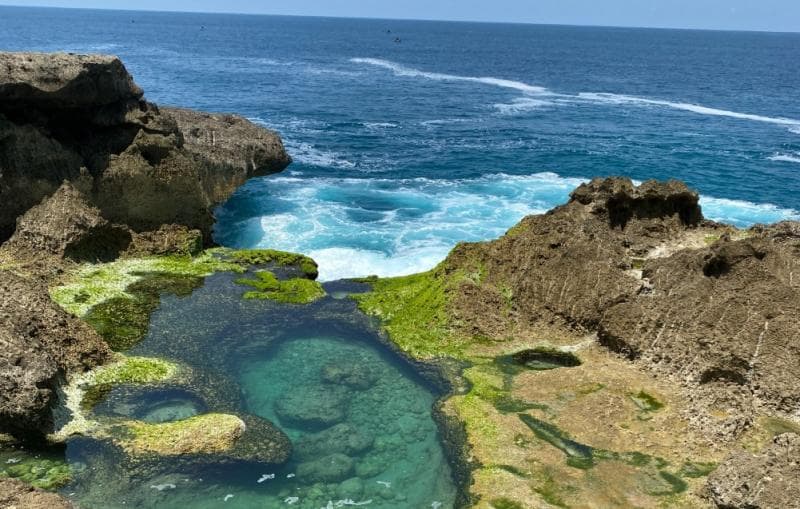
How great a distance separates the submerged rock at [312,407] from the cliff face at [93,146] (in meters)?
19.1

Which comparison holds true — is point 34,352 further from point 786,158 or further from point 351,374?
point 786,158

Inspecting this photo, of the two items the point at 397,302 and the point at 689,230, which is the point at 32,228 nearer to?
the point at 397,302

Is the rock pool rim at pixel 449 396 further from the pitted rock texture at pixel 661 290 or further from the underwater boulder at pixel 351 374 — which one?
the pitted rock texture at pixel 661 290

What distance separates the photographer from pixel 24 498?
18.4 metres

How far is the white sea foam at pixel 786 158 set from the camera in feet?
257

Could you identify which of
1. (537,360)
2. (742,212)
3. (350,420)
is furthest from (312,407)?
(742,212)

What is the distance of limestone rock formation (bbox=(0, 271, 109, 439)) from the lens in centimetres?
2328

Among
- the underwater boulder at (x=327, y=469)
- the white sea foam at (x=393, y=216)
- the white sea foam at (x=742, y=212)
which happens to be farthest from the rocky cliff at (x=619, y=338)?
the white sea foam at (x=742, y=212)

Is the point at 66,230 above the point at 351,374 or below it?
above

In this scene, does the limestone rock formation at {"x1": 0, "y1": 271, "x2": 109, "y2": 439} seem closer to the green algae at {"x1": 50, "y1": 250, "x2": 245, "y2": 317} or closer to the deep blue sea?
the green algae at {"x1": 50, "y1": 250, "x2": 245, "y2": 317}

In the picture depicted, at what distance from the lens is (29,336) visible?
26609mm

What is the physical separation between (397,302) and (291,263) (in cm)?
855

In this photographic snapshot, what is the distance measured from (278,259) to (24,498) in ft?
80.2

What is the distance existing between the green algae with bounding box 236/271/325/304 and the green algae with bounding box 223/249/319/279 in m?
2.00
